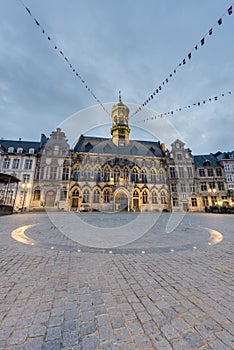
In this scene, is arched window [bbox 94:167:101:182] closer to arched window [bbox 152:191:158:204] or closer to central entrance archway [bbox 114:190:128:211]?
central entrance archway [bbox 114:190:128:211]

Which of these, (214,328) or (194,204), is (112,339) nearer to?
(214,328)

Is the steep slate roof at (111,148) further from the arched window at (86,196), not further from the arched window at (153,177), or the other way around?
the arched window at (86,196)

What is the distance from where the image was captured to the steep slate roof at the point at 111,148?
28109mm

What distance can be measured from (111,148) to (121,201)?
10.3 m

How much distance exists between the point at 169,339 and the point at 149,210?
24992 mm

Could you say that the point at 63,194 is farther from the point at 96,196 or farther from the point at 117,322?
the point at 117,322

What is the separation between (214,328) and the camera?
151 centimetres

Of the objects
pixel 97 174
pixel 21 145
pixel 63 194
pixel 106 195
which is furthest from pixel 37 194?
pixel 106 195

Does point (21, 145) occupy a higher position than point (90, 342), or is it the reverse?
point (21, 145)

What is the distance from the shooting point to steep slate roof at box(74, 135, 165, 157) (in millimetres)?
28109

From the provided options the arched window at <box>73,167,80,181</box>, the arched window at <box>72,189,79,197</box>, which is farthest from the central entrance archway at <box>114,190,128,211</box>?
the arched window at <box>73,167,80,181</box>

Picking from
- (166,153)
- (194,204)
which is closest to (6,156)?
(166,153)

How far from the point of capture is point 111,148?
28.7m

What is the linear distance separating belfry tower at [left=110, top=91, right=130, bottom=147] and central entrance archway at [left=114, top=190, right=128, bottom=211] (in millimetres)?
9836
